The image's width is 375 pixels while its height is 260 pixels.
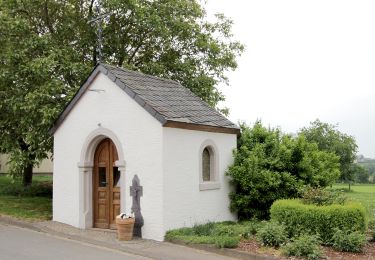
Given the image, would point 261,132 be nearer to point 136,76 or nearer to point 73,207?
point 136,76

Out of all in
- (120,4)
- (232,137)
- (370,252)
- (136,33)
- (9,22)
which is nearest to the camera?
(370,252)

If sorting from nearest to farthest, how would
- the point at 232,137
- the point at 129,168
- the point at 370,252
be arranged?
the point at 370,252 < the point at 129,168 < the point at 232,137

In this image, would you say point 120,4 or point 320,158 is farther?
point 120,4

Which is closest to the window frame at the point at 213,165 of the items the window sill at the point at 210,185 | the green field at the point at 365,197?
the window sill at the point at 210,185

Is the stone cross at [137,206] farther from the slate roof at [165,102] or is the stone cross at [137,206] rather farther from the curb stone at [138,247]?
the slate roof at [165,102]

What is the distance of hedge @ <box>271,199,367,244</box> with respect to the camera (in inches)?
418

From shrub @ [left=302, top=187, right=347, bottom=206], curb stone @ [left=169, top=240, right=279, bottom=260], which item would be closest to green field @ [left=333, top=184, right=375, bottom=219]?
shrub @ [left=302, top=187, right=347, bottom=206]

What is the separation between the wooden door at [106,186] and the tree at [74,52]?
2.48m

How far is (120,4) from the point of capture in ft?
58.4

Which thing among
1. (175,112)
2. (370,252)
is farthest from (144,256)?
(370,252)

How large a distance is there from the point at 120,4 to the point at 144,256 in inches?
424

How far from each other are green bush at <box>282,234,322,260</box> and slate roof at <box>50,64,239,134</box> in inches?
169

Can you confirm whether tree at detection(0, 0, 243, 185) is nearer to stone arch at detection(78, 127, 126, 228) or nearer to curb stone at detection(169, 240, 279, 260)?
stone arch at detection(78, 127, 126, 228)

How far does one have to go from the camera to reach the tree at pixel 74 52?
1603cm
